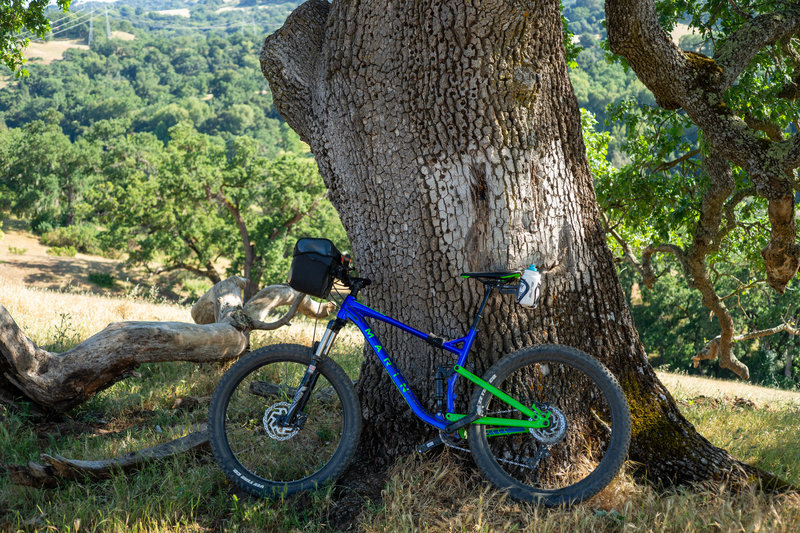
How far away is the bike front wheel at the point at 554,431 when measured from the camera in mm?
3168

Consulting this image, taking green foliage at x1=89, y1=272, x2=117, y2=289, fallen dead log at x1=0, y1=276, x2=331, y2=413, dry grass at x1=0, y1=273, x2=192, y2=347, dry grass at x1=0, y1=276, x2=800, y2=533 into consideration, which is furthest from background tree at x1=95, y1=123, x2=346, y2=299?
dry grass at x1=0, y1=276, x2=800, y2=533

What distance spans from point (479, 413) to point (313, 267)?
1239 millimetres

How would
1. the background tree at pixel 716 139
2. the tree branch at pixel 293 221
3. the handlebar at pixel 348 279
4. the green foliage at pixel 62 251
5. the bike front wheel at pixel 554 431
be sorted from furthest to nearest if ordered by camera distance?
the green foliage at pixel 62 251 < the tree branch at pixel 293 221 < the background tree at pixel 716 139 < the handlebar at pixel 348 279 < the bike front wheel at pixel 554 431

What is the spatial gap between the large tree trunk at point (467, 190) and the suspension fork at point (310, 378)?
0.44m

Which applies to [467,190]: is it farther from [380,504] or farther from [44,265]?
[44,265]

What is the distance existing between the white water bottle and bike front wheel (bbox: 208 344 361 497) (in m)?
1.10

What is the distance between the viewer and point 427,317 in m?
3.59

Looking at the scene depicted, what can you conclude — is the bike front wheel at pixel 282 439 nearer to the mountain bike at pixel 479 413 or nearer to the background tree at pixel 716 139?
the mountain bike at pixel 479 413

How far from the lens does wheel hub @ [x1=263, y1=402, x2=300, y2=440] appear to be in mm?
3480

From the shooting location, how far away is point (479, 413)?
3.24 m

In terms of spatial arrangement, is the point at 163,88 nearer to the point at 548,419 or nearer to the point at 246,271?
the point at 246,271

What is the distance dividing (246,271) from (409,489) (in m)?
28.3

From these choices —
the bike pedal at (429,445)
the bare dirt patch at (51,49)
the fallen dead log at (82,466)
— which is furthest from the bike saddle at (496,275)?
the bare dirt patch at (51,49)

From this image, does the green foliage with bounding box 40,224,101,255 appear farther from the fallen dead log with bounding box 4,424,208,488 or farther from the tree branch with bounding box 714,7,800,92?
the tree branch with bounding box 714,7,800,92
